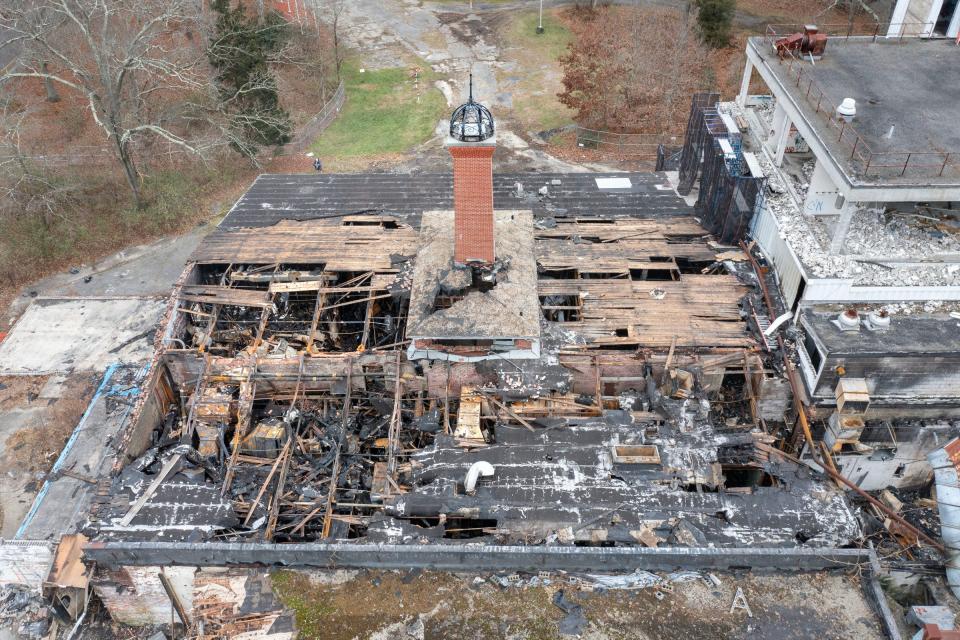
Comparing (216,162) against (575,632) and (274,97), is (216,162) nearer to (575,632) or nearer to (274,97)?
(274,97)

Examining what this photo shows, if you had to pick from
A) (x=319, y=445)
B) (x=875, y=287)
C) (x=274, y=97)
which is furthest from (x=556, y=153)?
(x=319, y=445)

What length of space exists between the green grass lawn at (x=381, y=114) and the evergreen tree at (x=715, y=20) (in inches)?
717

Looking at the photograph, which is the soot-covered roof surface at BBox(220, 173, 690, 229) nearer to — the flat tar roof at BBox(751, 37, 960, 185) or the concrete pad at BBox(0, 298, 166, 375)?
the flat tar roof at BBox(751, 37, 960, 185)

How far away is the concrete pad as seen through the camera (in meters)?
27.7

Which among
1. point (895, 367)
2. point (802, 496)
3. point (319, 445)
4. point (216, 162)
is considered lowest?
point (216, 162)

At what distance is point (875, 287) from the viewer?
1966 cm

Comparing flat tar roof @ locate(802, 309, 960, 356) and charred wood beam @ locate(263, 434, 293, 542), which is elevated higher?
flat tar roof @ locate(802, 309, 960, 356)

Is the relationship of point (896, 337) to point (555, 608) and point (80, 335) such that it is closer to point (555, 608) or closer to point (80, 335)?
point (555, 608)

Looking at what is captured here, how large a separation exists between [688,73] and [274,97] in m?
25.1

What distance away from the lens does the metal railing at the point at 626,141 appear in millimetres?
40062

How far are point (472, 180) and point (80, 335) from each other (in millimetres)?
19818

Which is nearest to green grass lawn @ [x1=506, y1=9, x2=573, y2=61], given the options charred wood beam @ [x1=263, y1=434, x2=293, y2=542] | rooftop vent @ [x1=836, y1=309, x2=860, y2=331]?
rooftop vent @ [x1=836, y1=309, x2=860, y2=331]

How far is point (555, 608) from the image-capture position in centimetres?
1472

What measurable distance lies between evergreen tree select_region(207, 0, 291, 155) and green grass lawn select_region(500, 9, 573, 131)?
1536cm
